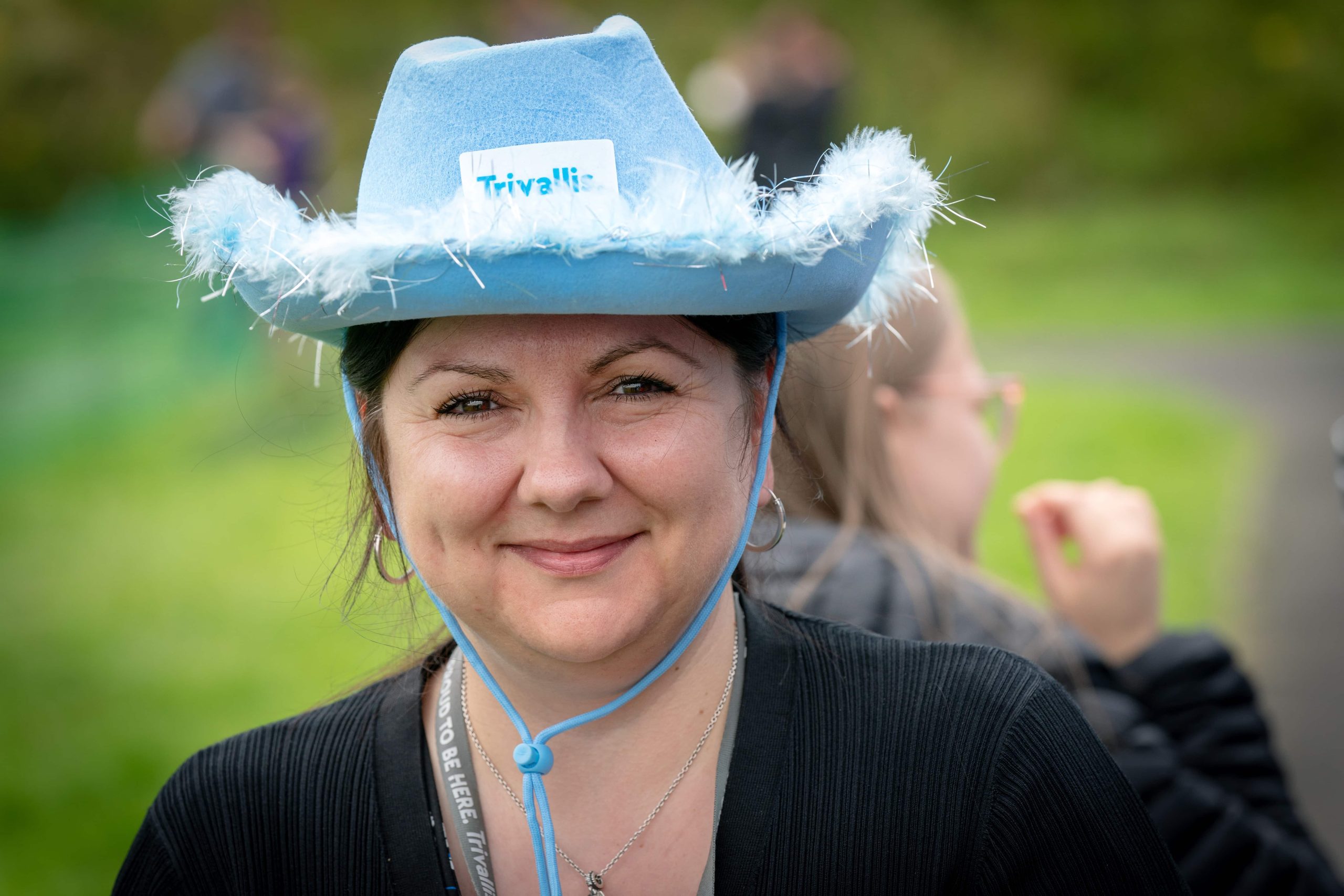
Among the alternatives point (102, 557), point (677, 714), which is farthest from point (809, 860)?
point (102, 557)

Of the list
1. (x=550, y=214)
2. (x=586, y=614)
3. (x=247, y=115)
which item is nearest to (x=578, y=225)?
(x=550, y=214)

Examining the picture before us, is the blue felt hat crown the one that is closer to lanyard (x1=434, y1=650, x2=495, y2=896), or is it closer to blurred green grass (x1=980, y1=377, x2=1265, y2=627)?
lanyard (x1=434, y1=650, x2=495, y2=896)

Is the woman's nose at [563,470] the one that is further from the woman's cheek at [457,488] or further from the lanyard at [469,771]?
the lanyard at [469,771]

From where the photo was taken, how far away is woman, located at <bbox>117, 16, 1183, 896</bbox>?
1.45m

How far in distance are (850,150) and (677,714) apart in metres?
0.80

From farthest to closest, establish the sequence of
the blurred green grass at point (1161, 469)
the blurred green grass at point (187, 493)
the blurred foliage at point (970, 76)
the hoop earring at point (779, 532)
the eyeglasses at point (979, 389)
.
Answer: the blurred foliage at point (970, 76)
the blurred green grass at point (1161, 469)
the blurred green grass at point (187, 493)
the eyeglasses at point (979, 389)
the hoop earring at point (779, 532)

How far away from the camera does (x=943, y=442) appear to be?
9.11 feet

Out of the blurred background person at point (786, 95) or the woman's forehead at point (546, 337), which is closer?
the woman's forehead at point (546, 337)

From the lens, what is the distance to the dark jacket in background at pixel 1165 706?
7.41 feet

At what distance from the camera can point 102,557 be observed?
6.47 metres

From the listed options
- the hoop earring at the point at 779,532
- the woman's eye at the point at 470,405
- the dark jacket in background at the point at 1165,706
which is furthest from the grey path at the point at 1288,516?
the woman's eye at the point at 470,405

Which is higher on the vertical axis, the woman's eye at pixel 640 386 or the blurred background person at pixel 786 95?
the blurred background person at pixel 786 95

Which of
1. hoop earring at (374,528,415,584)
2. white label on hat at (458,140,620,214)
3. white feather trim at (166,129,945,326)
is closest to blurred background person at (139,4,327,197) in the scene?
hoop earring at (374,528,415,584)

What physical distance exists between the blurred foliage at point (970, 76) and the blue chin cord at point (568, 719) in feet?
50.8
